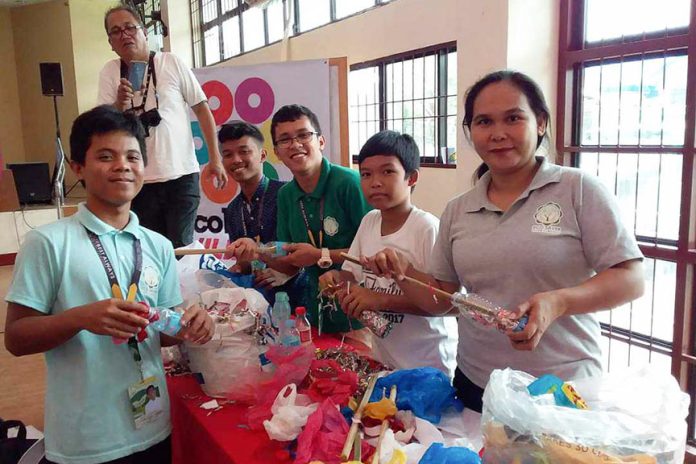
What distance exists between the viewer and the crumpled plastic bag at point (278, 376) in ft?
4.79

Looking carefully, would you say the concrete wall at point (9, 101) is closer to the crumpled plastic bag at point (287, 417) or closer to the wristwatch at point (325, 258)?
the wristwatch at point (325, 258)

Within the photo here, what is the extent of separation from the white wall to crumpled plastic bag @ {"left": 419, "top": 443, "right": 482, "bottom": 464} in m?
1.63

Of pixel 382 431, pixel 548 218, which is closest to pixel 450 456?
pixel 382 431

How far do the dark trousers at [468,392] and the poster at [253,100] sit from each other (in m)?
2.26

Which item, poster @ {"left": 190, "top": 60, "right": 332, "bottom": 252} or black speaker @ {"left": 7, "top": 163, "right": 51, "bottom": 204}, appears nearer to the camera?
poster @ {"left": 190, "top": 60, "right": 332, "bottom": 252}

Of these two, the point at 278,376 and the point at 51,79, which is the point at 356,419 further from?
the point at 51,79

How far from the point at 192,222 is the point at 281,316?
126 cm

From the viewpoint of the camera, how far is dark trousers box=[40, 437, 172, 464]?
4.45 feet

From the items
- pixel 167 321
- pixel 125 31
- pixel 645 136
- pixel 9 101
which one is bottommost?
pixel 167 321

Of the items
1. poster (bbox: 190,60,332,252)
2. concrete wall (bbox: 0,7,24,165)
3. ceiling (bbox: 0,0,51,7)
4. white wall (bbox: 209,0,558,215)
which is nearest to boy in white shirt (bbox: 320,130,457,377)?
white wall (bbox: 209,0,558,215)

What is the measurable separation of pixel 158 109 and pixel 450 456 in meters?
2.21

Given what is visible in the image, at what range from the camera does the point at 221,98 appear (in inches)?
150

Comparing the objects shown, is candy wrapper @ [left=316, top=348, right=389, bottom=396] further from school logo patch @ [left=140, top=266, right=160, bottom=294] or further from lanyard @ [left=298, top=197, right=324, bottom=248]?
school logo patch @ [left=140, top=266, right=160, bottom=294]

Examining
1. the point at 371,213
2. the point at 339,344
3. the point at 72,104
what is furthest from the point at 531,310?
the point at 72,104
